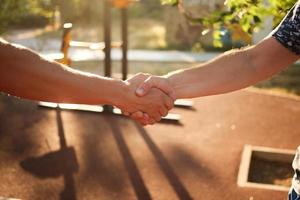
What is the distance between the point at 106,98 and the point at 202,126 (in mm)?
5040

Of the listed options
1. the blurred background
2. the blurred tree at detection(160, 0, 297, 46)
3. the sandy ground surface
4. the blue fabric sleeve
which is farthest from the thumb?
the sandy ground surface

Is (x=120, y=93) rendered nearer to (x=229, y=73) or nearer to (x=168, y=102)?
(x=168, y=102)

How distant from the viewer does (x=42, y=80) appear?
2861 millimetres

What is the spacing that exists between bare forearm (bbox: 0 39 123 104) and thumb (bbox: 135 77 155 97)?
14.4 inches

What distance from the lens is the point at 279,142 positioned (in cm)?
732

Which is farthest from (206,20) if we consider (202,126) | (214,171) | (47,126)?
(47,126)

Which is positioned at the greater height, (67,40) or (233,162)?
(67,40)

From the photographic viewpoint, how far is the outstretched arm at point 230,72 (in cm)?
272

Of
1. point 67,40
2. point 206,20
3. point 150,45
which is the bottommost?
point 150,45

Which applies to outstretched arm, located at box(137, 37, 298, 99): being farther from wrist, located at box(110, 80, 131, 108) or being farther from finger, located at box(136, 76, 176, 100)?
wrist, located at box(110, 80, 131, 108)

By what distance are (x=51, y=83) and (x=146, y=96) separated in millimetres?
889

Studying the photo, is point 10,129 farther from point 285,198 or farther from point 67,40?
point 285,198

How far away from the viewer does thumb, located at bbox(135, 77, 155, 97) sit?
137 inches

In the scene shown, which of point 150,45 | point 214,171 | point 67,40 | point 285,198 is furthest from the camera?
point 150,45
